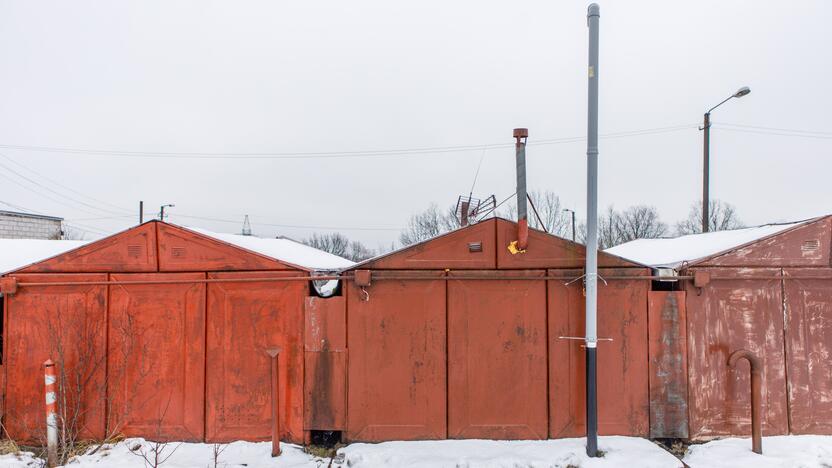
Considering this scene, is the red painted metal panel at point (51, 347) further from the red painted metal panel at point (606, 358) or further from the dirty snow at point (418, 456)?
the red painted metal panel at point (606, 358)

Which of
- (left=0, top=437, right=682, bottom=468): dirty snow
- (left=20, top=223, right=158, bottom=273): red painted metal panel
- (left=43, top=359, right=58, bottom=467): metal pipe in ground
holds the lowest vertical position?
(left=0, top=437, right=682, bottom=468): dirty snow

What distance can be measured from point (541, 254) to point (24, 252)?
8338 mm

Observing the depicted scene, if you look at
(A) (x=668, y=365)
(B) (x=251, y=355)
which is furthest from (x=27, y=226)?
(A) (x=668, y=365)

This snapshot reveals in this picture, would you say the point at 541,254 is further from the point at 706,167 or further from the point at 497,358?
the point at 706,167

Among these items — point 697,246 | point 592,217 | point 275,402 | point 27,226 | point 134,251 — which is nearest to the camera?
point 592,217

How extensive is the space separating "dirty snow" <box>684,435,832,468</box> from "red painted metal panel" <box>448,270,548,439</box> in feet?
6.25

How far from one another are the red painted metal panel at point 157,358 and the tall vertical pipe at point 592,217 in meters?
4.93

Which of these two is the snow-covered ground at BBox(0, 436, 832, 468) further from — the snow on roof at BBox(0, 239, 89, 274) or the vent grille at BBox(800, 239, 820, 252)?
the snow on roof at BBox(0, 239, 89, 274)

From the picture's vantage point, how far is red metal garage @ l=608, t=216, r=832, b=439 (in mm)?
5715

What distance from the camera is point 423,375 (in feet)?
18.9

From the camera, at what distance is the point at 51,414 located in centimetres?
539

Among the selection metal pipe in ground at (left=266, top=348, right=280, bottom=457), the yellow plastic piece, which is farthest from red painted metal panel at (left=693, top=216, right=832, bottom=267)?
metal pipe in ground at (left=266, top=348, right=280, bottom=457)

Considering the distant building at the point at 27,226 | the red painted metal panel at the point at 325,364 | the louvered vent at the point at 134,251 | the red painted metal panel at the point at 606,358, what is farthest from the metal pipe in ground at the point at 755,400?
the distant building at the point at 27,226

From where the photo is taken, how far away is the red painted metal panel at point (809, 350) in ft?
19.0
